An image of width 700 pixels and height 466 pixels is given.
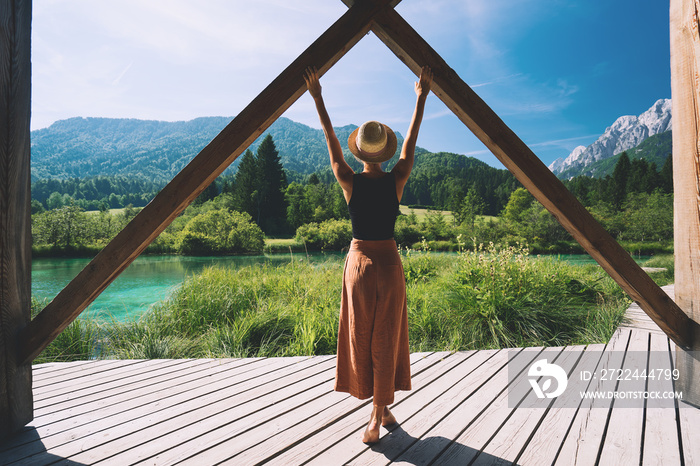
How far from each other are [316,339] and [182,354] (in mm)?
1354

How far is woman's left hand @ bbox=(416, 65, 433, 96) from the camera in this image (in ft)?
5.42

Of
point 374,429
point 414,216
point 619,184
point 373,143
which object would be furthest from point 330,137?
point 619,184

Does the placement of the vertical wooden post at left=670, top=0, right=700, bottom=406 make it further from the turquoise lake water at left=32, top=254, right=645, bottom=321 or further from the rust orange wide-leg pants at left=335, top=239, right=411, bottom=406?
the turquoise lake water at left=32, top=254, right=645, bottom=321

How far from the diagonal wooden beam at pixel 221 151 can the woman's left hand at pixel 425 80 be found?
0.36m

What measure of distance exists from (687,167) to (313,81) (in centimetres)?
214

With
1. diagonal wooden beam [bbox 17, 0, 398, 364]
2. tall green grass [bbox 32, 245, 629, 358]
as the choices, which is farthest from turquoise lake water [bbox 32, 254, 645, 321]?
diagonal wooden beam [bbox 17, 0, 398, 364]

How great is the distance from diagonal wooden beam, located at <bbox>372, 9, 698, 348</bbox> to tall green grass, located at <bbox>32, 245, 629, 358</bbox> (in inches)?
63.3

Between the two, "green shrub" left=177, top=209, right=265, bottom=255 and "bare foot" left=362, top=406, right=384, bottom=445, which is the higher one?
"green shrub" left=177, top=209, right=265, bottom=255

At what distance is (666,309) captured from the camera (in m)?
1.87

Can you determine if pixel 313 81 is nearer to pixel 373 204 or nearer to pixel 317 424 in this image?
pixel 373 204

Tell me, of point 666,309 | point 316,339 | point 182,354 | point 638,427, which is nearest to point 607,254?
point 666,309

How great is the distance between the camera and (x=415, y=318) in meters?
3.77

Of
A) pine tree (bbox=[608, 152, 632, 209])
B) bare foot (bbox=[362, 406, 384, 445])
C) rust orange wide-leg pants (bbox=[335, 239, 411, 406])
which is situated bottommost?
bare foot (bbox=[362, 406, 384, 445])

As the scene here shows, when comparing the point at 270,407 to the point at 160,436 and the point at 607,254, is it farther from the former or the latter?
the point at 607,254
